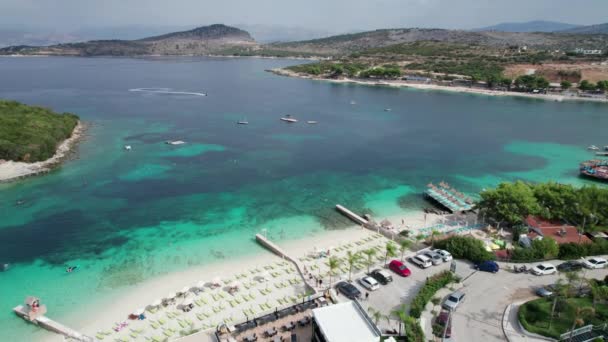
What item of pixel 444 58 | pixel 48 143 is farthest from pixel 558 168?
pixel 444 58

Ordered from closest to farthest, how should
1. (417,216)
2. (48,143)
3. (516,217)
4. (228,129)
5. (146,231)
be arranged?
1. (516,217)
2. (146,231)
3. (417,216)
4. (48,143)
5. (228,129)

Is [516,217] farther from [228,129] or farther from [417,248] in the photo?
[228,129]

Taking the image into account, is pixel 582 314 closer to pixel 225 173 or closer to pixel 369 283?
pixel 369 283

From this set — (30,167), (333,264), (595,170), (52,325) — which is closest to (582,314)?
(333,264)

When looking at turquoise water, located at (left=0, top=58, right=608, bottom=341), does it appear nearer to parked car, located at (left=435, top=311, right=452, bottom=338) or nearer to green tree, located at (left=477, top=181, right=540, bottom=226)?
green tree, located at (left=477, top=181, right=540, bottom=226)

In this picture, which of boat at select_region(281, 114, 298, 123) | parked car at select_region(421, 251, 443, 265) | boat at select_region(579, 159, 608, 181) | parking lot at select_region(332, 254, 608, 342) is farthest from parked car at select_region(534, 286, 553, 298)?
boat at select_region(281, 114, 298, 123)

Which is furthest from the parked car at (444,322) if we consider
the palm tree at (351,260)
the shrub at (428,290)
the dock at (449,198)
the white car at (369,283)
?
the dock at (449,198)

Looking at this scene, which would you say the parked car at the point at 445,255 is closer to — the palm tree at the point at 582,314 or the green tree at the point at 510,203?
the palm tree at the point at 582,314
